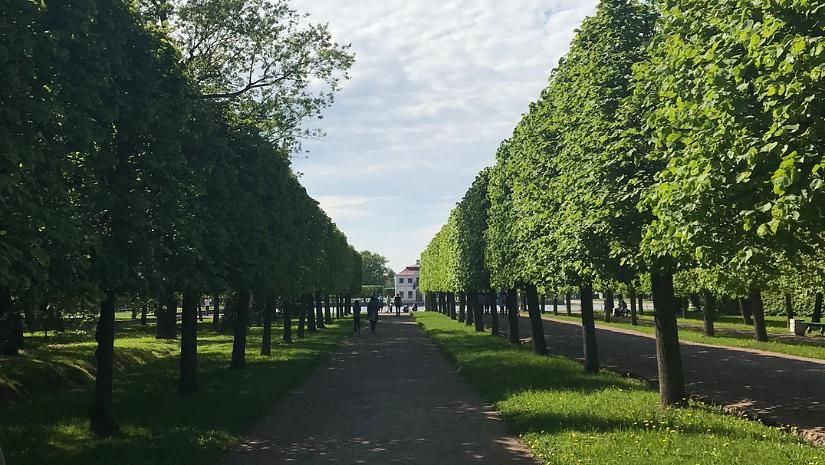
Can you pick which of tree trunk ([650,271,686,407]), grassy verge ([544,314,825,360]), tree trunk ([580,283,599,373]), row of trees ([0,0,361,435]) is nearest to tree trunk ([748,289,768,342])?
grassy verge ([544,314,825,360])

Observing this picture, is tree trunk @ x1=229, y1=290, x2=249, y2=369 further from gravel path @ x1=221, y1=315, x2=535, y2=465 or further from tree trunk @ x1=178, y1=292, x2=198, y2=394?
tree trunk @ x1=178, y1=292, x2=198, y2=394

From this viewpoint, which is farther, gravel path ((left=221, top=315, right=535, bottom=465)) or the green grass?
gravel path ((left=221, top=315, right=535, bottom=465))

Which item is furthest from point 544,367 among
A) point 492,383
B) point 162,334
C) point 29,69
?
point 162,334

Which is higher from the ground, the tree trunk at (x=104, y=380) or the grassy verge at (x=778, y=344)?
the tree trunk at (x=104, y=380)

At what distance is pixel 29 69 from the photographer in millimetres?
7629

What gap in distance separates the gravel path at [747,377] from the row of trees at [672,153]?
7.77 feet

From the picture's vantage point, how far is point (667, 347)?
12875 millimetres

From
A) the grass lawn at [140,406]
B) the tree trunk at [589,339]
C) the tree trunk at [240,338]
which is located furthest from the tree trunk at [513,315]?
the tree trunk at [240,338]

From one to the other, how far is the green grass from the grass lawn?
16.1ft

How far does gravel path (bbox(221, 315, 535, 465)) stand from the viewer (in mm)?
9414

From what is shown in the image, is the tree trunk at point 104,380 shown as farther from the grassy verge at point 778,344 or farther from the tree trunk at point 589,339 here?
the grassy verge at point 778,344

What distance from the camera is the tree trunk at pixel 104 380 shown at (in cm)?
1109

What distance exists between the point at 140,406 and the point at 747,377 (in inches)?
620

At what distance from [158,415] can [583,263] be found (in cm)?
881
